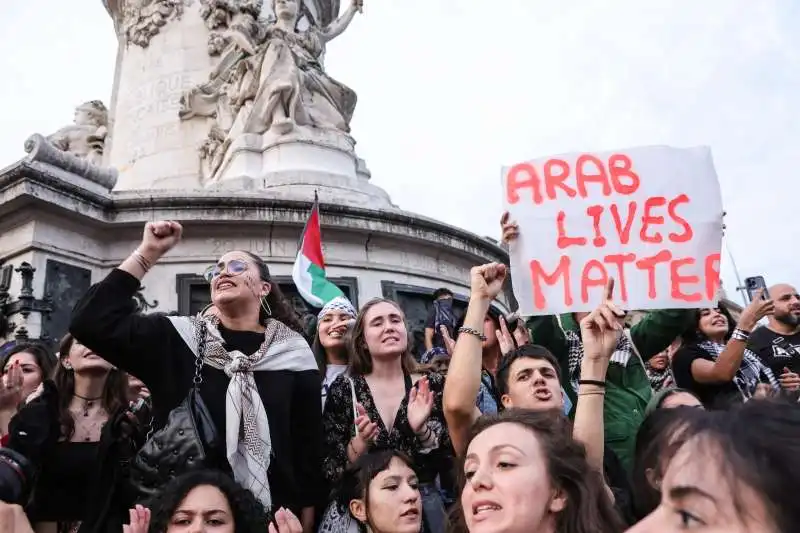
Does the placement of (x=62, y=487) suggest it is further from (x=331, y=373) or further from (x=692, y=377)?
(x=692, y=377)

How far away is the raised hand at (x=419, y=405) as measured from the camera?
374 centimetres

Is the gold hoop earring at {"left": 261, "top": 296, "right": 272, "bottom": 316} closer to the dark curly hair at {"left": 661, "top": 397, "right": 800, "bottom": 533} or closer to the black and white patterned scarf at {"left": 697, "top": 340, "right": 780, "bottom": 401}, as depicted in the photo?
the dark curly hair at {"left": 661, "top": 397, "right": 800, "bottom": 533}

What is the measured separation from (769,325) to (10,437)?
530 cm

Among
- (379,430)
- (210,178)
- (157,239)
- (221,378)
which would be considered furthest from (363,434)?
(210,178)

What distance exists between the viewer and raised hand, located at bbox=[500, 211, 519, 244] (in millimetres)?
4422

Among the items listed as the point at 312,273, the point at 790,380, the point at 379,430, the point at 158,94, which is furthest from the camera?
the point at 158,94

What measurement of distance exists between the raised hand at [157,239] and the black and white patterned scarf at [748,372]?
147 inches

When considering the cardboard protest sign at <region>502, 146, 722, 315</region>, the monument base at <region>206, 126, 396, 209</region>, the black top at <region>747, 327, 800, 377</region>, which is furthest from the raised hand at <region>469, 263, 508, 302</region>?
the monument base at <region>206, 126, 396, 209</region>

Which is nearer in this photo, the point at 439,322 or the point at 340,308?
the point at 340,308

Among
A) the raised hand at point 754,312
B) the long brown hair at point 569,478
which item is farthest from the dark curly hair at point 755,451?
the raised hand at point 754,312

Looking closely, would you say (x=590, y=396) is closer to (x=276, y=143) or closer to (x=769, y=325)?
(x=769, y=325)

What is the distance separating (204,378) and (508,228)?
1.99 meters

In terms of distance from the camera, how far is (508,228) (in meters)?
4.43

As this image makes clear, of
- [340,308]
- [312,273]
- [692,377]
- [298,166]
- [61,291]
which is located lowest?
[692,377]
